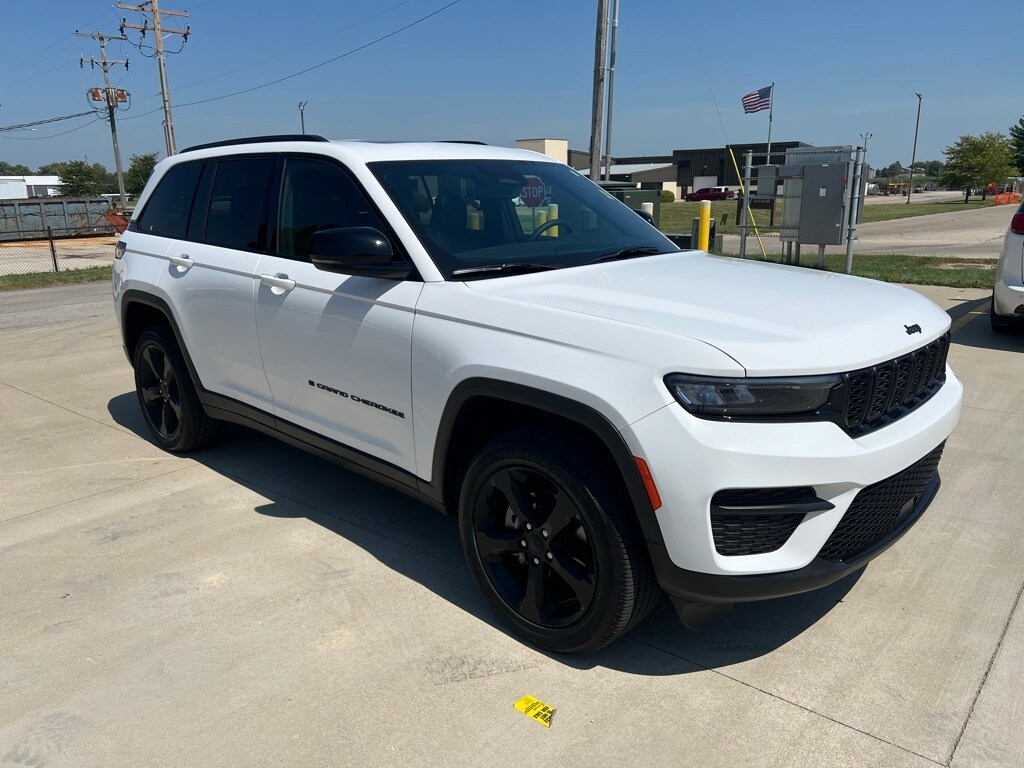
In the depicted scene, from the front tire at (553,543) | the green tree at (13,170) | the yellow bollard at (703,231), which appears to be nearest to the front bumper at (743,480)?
the front tire at (553,543)

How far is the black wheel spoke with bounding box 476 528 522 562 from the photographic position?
3.05 meters

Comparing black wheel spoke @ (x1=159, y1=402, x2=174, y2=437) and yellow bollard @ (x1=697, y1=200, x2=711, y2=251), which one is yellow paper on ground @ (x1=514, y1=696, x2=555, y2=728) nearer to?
black wheel spoke @ (x1=159, y1=402, x2=174, y2=437)

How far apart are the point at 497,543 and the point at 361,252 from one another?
123 cm

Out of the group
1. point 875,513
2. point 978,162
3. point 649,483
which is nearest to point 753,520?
point 649,483

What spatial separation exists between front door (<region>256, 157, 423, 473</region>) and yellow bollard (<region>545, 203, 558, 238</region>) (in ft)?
2.66

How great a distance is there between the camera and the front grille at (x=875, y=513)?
264 centimetres

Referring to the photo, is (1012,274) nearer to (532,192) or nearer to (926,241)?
(532,192)

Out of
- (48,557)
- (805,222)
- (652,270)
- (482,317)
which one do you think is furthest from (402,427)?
(805,222)

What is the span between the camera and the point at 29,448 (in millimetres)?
5484

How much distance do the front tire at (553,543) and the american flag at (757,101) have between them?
66.5ft

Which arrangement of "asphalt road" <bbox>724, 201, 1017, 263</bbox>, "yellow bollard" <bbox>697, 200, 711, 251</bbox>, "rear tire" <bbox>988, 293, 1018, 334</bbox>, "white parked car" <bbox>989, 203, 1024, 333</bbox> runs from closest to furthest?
"white parked car" <bbox>989, 203, 1024, 333</bbox> < "rear tire" <bbox>988, 293, 1018, 334</bbox> < "yellow bollard" <bbox>697, 200, 711, 251</bbox> < "asphalt road" <bbox>724, 201, 1017, 263</bbox>

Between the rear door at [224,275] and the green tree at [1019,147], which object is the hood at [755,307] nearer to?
the rear door at [224,275]

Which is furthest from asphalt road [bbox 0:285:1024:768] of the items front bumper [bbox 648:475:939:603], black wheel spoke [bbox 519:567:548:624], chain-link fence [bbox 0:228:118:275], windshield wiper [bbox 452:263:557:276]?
chain-link fence [bbox 0:228:118:275]

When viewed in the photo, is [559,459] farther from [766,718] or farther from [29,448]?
[29,448]
